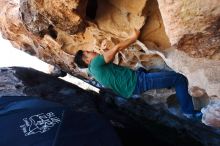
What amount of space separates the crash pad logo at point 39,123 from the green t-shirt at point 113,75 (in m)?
0.54

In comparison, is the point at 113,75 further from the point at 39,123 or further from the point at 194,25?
the point at 194,25

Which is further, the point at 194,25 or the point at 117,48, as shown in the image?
the point at 117,48

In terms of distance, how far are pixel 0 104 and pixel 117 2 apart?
140 cm

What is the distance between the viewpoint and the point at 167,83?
3762 millimetres

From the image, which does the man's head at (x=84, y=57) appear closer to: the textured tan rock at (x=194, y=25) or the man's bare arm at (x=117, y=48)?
the man's bare arm at (x=117, y=48)

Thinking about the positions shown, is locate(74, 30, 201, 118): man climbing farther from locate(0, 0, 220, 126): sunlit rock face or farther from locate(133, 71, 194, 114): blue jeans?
locate(0, 0, 220, 126): sunlit rock face

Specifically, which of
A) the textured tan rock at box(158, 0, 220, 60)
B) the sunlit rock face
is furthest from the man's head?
the textured tan rock at box(158, 0, 220, 60)

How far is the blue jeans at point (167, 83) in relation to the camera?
371cm

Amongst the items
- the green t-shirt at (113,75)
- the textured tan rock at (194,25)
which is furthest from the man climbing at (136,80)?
the textured tan rock at (194,25)

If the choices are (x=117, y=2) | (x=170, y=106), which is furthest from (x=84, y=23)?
(x=170, y=106)

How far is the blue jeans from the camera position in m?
3.71

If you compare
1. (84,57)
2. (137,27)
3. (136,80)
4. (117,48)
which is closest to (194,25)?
(117,48)

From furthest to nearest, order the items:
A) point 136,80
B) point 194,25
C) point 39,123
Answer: point 136,80 < point 39,123 < point 194,25

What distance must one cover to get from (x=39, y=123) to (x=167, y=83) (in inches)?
48.8
